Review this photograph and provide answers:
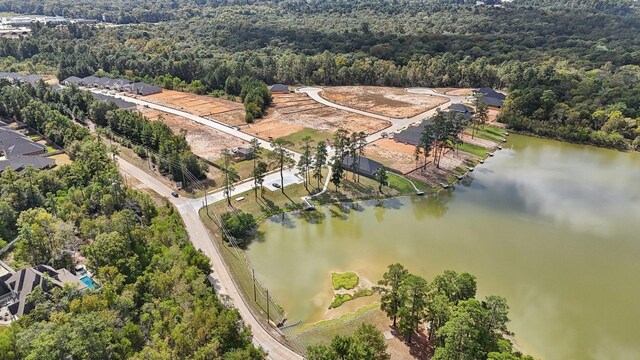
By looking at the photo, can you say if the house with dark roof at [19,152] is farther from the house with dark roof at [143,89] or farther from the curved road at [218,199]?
the house with dark roof at [143,89]

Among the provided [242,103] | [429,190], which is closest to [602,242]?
[429,190]

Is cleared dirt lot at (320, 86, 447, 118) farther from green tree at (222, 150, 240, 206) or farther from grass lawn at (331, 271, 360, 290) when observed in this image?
grass lawn at (331, 271, 360, 290)

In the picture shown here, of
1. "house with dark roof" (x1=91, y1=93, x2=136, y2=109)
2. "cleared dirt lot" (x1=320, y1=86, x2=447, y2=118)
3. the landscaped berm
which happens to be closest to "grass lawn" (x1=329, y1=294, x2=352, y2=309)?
the landscaped berm

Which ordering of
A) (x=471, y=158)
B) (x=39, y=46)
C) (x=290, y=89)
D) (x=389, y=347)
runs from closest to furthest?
(x=389, y=347) → (x=471, y=158) → (x=290, y=89) → (x=39, y=46)

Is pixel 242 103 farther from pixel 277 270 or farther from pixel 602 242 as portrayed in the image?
pixel 602 242

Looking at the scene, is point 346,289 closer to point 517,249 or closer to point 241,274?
point 241,274

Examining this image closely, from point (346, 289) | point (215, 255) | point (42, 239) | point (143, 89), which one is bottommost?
point (346, 289)

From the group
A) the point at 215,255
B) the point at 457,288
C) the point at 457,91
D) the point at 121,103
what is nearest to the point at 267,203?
the point at 215,255
